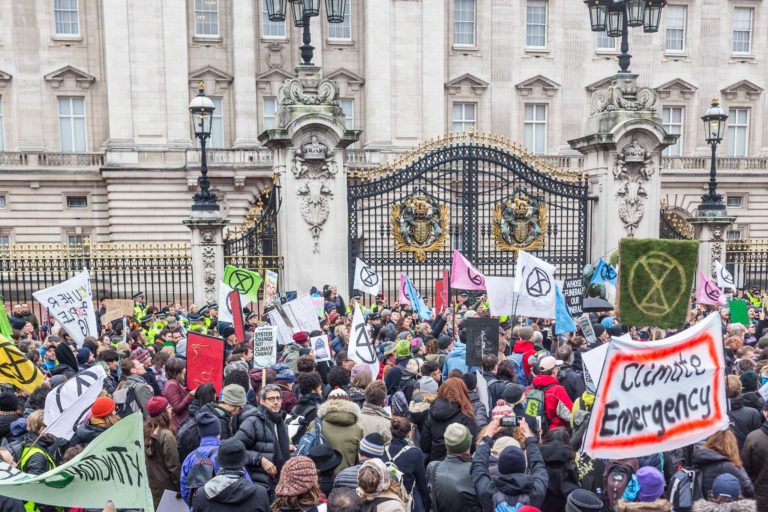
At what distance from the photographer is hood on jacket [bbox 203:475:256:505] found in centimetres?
545

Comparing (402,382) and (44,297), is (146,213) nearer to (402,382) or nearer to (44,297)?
(44,297)

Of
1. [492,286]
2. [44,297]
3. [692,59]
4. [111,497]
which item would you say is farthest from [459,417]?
[692,59]

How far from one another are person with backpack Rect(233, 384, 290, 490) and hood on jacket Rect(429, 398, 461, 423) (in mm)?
1391

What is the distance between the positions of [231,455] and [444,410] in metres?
2.30

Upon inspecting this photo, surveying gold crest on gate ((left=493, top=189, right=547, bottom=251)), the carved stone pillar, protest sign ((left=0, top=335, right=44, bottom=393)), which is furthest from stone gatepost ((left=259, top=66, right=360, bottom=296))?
protest sign ((left=0, top=335, right=44, bottom=393))

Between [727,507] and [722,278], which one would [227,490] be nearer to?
[727,507]

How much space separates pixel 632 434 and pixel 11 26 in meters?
35.4

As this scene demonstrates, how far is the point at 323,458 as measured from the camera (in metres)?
6.51

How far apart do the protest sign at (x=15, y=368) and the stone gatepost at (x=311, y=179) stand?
8.73 meters

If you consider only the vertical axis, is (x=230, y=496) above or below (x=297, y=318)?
below

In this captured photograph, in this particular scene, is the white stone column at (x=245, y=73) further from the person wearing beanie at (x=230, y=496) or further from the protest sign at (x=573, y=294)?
the person wearing beanie at (x=230, y=496)

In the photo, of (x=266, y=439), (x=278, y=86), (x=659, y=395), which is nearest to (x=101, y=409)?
(x=266, y=439)

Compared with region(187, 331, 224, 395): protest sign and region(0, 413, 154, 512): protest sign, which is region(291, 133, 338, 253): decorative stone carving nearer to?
region(187, 331, 224, 395): protest sign

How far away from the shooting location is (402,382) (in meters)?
9.23
